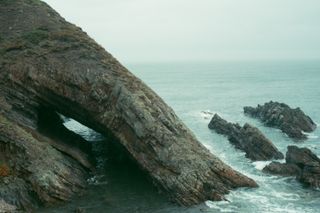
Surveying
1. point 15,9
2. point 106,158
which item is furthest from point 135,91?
point 15,9

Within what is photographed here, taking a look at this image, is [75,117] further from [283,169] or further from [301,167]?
[301,167]

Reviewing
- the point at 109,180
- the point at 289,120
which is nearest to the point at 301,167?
the point at 109,180

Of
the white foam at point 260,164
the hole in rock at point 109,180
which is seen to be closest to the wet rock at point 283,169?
the white foam at point 260,164

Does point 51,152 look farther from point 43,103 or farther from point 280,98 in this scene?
point 280,98

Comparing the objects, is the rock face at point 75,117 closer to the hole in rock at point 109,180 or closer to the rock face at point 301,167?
the hole in rock at point 109,180

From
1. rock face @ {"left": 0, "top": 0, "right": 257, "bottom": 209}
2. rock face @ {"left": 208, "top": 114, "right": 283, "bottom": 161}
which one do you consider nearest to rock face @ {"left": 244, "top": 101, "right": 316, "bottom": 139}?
rock face @ {"left": 208, "top": 114, "right": 283, "bottom": 161}

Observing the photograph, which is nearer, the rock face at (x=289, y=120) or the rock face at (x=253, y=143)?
the rock face at (x=253, y=143)
